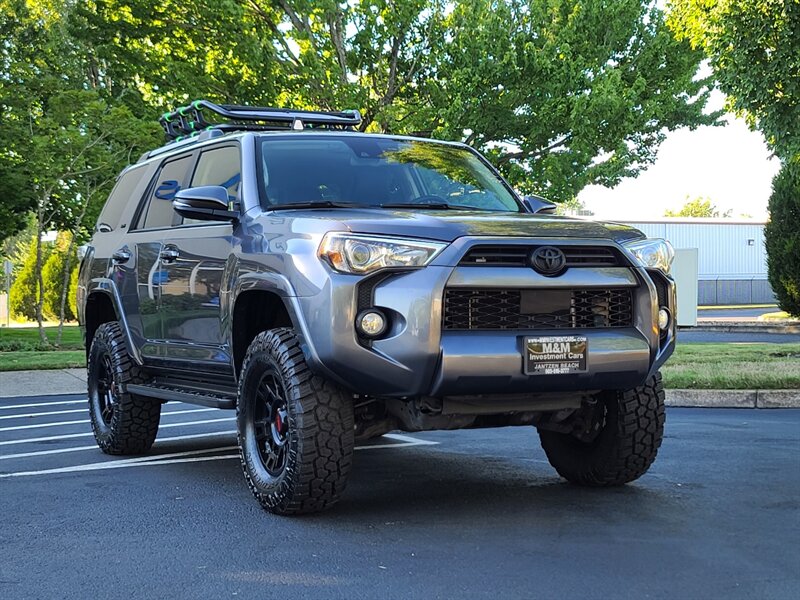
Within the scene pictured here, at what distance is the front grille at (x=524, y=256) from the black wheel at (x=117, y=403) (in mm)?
3476

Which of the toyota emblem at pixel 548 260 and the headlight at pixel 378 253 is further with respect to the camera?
the toyota emblem at pixel 548 260

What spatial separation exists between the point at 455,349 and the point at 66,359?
14149 mm

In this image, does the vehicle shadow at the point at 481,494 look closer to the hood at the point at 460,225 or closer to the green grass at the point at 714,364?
the hood at the point at 460,225

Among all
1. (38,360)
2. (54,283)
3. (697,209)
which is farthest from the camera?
(697,209)

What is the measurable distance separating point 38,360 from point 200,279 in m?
12.3

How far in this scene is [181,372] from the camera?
7.13 meters

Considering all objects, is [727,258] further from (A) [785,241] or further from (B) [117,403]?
(B) [117,403]

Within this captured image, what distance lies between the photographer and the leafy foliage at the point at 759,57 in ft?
42.3

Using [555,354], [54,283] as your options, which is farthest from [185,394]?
[54,283]

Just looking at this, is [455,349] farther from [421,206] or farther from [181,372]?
[181,372]

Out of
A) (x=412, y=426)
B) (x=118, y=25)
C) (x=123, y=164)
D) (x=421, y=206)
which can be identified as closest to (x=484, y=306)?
(x=412, y=426)

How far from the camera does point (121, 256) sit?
25.6ft

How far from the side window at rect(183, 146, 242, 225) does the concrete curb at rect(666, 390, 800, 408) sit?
6115mm

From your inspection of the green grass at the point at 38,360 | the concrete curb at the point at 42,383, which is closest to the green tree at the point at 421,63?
the green grass at the point at 38,360
